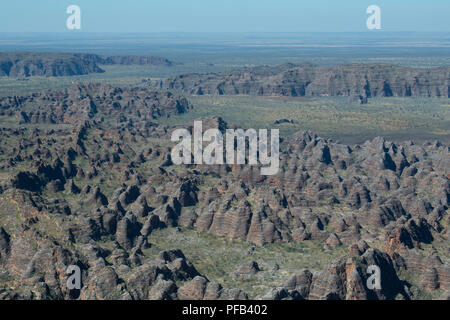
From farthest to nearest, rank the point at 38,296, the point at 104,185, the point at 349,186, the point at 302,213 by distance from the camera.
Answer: the point at 104,185
the point at 349,186
the point at 302,213
the point at 38,296

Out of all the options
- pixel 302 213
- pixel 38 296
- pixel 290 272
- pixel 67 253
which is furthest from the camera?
pixel 302 213

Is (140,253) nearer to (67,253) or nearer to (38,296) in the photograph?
(67,253)
